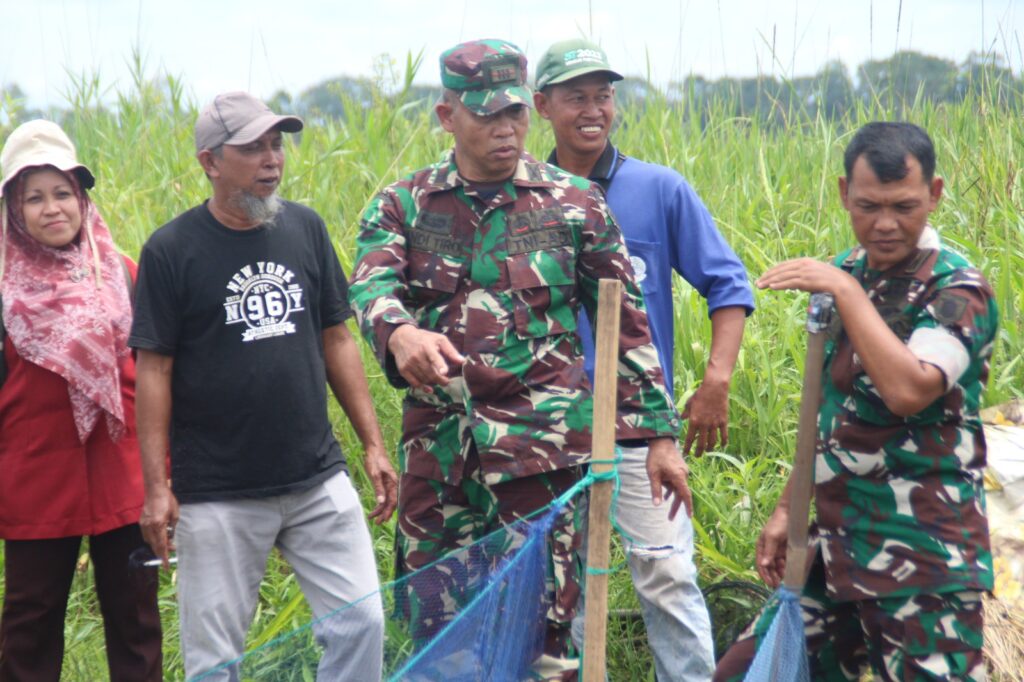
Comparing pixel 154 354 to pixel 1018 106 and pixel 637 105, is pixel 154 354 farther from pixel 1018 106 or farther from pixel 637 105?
pixel 1018 106

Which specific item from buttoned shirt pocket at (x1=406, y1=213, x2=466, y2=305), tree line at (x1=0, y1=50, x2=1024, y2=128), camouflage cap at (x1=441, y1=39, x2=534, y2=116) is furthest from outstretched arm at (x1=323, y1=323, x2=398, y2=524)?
tree line at (x1=0, y1=50, x2=1024, y2=128)

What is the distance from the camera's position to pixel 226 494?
10.9 ft

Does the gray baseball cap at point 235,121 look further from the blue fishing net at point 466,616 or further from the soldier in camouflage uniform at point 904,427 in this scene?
the soldier in camouflage uniform at point 904,427

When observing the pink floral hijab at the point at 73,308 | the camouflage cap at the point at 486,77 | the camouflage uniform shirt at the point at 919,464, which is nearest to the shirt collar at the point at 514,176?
the camouflage cap at the point at 486,77

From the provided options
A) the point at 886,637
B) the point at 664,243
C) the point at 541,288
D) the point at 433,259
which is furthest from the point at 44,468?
the point at 886,637

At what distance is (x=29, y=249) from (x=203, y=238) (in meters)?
0.66

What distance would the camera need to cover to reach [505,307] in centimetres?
315

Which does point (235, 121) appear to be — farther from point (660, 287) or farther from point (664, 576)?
point (664, 576)

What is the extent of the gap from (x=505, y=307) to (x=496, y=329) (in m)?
0.06

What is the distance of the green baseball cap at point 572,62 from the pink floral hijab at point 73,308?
141 cm

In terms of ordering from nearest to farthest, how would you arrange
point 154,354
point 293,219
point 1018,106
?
point 154,354
point 293,219
point 1018,106

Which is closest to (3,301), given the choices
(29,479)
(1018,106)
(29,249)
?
(29,249)

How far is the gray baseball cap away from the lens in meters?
3.39

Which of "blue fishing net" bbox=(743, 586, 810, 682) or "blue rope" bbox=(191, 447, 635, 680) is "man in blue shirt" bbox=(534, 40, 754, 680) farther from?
"blue fishing net" bbox=(743, 586, 810, 682)
